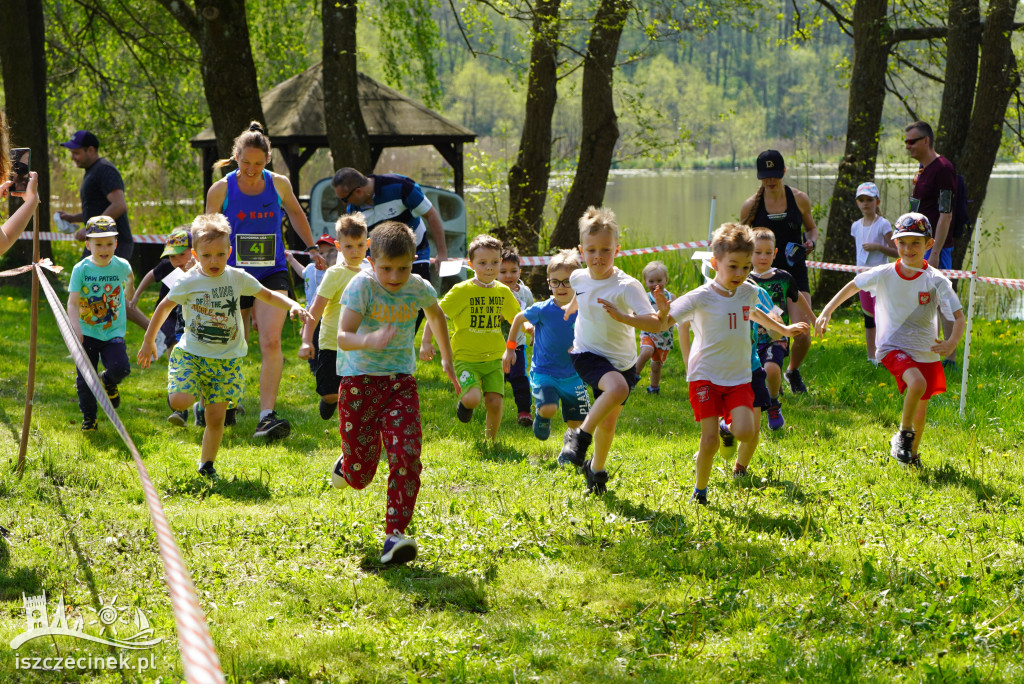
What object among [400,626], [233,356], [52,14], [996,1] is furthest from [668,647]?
[52,14]

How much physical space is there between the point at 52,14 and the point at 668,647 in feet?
64.5

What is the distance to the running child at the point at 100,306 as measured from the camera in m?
7.12

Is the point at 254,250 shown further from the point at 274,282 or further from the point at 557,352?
the point at 557,352

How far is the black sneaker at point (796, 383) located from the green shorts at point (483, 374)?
11.3 feet

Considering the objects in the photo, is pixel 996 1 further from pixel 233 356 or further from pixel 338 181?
pixel 233 356

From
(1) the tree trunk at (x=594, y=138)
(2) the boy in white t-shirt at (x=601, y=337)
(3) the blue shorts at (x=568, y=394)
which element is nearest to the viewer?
(2) the boy in white t-shirt at (x=601, y=337)

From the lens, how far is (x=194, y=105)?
2208cm

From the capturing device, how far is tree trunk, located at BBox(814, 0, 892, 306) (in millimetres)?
14516

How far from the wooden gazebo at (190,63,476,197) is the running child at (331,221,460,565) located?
1312cm

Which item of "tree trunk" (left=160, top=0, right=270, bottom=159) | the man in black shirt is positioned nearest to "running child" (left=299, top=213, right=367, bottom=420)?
the man in black shirt

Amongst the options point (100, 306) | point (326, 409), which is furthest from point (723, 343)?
point (100, 306)

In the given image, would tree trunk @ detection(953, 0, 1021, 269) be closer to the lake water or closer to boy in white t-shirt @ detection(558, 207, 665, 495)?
the lake water

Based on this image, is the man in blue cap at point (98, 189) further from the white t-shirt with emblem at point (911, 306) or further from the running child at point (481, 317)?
the white t-shirt with emblem at point (911, 306)

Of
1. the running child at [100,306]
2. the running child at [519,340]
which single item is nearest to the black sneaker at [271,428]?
the running child at [100,306]
